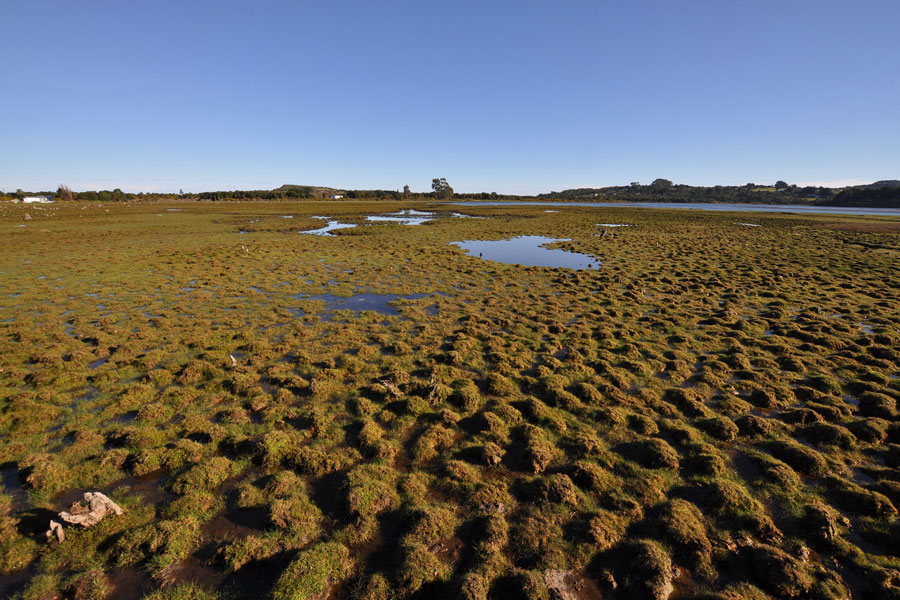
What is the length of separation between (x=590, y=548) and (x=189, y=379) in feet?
51.6

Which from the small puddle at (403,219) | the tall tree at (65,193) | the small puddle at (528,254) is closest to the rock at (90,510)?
the small puddle at (528,254)

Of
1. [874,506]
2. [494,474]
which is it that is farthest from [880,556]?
[494,474]

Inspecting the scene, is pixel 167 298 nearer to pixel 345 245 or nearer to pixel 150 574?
pixel 150 574

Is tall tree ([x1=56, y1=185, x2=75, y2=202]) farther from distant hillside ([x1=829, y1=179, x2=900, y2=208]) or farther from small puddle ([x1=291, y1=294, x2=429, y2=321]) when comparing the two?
distant hillside ([x1=829, y1=179, x2=900, y2=208])

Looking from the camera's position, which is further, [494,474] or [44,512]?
[494,474]

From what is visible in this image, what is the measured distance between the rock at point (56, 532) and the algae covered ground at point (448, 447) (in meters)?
0.22

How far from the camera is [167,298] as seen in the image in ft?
80.1

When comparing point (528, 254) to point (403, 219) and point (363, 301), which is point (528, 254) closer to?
point (363, 301)

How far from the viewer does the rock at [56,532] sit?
7.18m

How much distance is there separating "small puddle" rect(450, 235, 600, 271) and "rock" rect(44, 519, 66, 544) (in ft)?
122

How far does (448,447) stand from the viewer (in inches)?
423

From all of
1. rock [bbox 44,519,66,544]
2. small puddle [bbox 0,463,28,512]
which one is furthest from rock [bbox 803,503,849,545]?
small puddle [bbox 0,463,28,512]

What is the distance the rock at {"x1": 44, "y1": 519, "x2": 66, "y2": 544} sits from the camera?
718 cm

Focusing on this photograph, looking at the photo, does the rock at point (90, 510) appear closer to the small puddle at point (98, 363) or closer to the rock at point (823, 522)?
the small puddle at point (98, 363)
